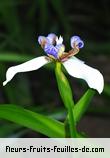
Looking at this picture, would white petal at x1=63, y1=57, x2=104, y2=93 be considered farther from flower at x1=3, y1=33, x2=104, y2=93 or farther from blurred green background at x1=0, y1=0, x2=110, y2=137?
blurred green background at x1=0, y1=0, x2=110, y2=137

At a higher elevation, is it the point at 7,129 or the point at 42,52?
the point at 42,52

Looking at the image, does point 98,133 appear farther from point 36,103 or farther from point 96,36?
point 96,36

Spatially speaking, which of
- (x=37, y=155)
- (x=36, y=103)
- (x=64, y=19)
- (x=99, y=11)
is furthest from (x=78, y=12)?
(x=37, y=155)

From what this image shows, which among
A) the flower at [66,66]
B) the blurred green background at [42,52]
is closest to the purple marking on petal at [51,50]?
the flower at [66,66]

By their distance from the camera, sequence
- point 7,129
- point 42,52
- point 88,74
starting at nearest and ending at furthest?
point 88,74 → point 7,129 → point 42,52

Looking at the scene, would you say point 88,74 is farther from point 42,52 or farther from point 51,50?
point 42,52

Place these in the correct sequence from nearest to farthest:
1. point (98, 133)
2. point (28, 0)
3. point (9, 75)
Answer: point (9, 75), point (98, 133), point (28, 0)

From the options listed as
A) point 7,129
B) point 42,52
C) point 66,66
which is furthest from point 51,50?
point 42,52
